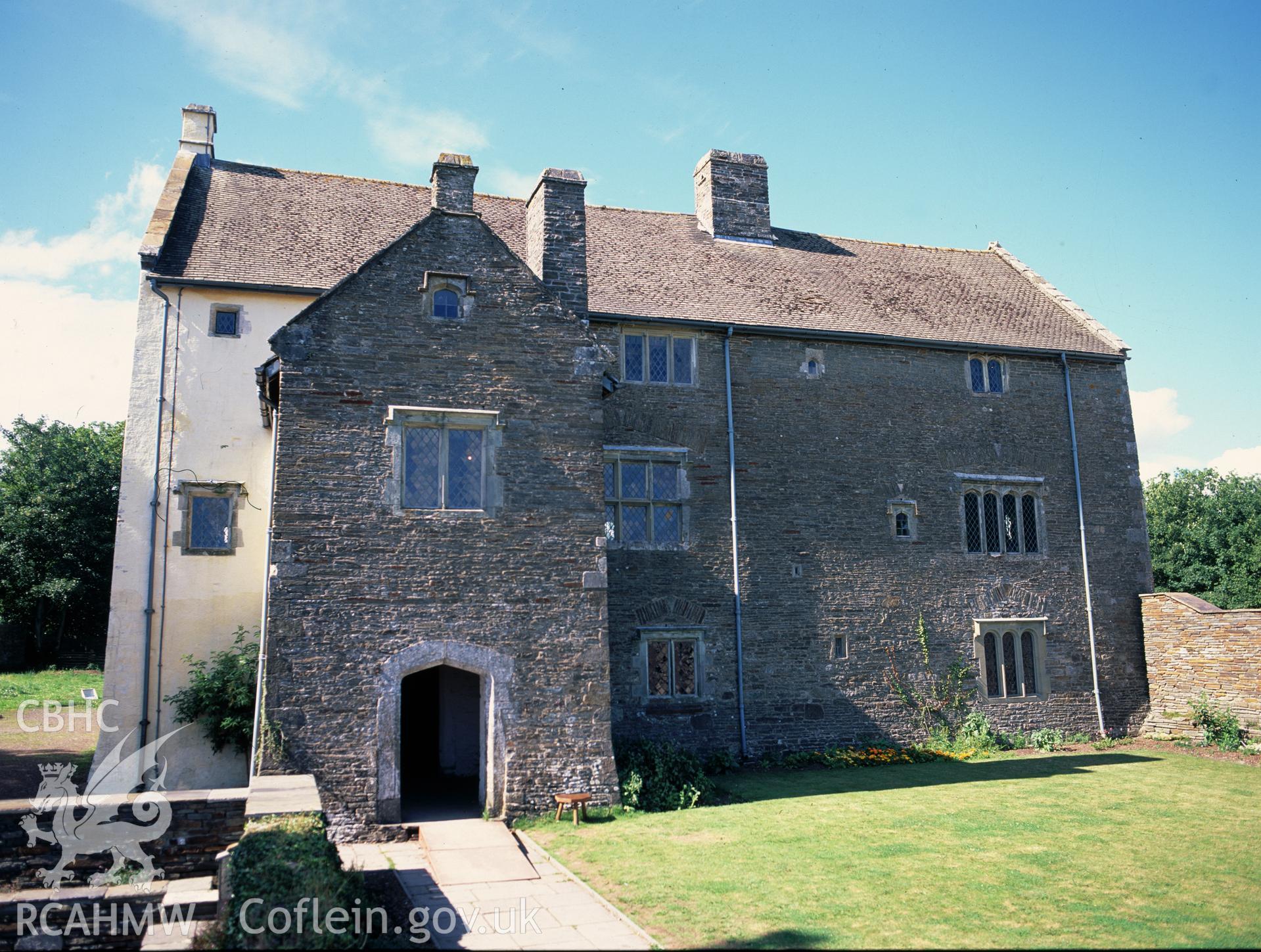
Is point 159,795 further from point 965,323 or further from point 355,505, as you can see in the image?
point 965,323

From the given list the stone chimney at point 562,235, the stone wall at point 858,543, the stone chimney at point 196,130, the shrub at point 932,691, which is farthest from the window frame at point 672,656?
the stone chimney at point 196,130

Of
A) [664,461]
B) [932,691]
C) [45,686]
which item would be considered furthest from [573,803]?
[45,686]

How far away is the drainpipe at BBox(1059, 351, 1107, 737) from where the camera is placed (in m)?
20.1

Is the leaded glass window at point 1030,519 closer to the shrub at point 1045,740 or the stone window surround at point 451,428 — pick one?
the shrub at point 1045,740

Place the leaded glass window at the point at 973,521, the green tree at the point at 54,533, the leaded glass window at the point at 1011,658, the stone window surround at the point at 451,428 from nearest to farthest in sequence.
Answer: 1. the stone window surround at the point at 451,428
2. the leaded glass window at the point at 1011,658
3. the leaded glass window at the point at 973,521
4. the green tree at the point at 54,533

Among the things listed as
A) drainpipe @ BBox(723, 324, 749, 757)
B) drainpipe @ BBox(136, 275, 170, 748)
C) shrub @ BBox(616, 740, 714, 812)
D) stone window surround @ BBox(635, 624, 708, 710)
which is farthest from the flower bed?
drainpipe @ BBox(136, 275, 170, 748)

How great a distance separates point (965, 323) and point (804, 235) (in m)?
4.92

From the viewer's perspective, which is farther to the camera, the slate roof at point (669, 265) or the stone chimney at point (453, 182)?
the slate roof at point (669, 265)

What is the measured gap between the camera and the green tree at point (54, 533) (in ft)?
117

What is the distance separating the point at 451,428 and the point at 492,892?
674 cm

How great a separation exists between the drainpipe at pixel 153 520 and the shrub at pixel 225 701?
504 mm

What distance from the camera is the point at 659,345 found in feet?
60.3

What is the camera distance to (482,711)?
44.1 ft

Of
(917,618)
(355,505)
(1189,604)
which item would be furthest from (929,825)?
(1189,604)
